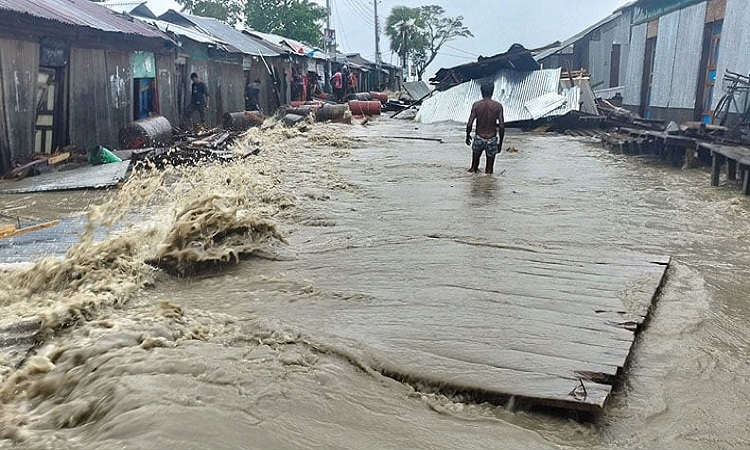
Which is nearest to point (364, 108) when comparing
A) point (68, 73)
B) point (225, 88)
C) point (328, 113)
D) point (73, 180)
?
point (328, 113)

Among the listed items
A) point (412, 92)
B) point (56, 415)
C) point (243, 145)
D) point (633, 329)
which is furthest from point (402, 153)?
point (412, 92)

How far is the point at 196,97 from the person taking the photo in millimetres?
17734

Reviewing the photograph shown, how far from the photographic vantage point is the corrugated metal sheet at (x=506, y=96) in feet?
71.9

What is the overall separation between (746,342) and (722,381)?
0.77 m

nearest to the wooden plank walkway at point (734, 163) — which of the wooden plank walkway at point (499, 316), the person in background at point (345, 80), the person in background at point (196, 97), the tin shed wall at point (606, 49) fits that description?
the wooden plank walkway at point (499, 316)

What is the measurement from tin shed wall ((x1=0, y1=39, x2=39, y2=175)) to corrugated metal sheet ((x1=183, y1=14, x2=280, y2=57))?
432 inches

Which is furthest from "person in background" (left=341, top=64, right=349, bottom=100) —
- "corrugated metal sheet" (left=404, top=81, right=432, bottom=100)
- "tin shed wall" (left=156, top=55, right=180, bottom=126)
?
"tin shed wall" (left=156, top=55, right=180, bottom=126)

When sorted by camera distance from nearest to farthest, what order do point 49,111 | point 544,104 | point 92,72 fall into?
point 49,111, point 92,72, point 544,104

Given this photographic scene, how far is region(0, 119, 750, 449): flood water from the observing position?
3.08 m

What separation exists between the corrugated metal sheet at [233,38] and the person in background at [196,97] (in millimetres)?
3663

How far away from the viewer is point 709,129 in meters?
13.0

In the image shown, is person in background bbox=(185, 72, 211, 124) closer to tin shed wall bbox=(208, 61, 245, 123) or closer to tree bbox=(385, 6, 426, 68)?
tin shed wall bbox=(208, 61, 245, 123)

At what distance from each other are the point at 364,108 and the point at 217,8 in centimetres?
2635

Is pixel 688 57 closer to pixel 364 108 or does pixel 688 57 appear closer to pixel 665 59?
pixel 665 59
